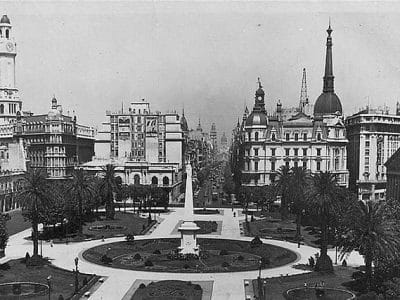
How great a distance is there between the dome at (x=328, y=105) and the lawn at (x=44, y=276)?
96.2 meters

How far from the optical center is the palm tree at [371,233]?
45.6m

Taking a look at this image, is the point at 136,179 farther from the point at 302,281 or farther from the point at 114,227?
the point at 302,281

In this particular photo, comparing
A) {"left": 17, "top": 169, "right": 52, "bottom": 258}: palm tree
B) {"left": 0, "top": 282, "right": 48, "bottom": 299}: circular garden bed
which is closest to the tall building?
{"left": 17, "top": 169, "right": 52, "bottom": 258}: palm tree

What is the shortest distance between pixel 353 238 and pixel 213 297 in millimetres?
12841

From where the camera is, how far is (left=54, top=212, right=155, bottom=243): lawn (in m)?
80.7

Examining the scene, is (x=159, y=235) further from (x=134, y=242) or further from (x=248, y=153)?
(x=248, y=153)

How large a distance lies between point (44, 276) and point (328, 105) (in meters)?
100

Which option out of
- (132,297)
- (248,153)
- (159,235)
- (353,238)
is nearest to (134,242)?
(159,235)

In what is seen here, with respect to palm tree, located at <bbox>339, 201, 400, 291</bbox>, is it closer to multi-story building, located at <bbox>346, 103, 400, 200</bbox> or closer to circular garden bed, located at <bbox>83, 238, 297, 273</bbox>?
circular garden bed, located at <bbox>83, 238, 297, 273</bbox>

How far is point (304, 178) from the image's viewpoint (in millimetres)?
86938

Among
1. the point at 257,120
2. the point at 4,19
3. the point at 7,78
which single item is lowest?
the point at 257,120

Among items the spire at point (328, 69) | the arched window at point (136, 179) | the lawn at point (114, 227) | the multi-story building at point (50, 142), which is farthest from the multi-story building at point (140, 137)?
the lawn at point (114, 227)

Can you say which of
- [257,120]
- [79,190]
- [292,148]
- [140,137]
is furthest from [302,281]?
[140,137]

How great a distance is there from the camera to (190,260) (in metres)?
63.9
